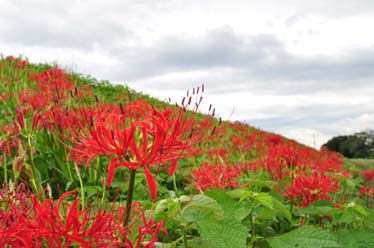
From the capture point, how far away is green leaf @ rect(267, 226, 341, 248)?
86.0 inches

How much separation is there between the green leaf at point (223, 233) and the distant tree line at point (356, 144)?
97.4 feet

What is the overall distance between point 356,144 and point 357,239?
3099 cm

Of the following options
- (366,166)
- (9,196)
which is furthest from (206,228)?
(366,166)

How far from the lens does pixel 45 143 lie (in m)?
5.08

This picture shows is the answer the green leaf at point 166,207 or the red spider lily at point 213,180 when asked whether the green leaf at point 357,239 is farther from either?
the green leaf at point 166,207

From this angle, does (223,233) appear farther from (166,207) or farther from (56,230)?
(56,230)

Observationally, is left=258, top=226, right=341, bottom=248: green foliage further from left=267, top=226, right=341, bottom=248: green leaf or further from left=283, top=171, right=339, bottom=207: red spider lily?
Result: left=283, top=171, right=339, bottom=207: red spider lily

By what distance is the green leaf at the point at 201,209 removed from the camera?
1839mm

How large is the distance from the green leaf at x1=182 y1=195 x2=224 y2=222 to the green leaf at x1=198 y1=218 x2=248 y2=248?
3cm

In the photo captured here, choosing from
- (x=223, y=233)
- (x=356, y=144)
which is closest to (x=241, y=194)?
(x=223, y=233)

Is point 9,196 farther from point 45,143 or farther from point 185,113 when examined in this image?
point 45,143

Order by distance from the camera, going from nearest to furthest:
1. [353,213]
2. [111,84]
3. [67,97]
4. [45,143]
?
1. [353,213]
2. [45,143]
3. [67,97]
4. [111,84]

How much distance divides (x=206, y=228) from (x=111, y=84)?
1378 centimetres

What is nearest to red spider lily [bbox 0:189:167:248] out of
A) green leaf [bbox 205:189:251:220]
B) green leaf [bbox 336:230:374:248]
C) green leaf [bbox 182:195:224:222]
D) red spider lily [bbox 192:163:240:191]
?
green leaf [bbox 182:195:224:222]
